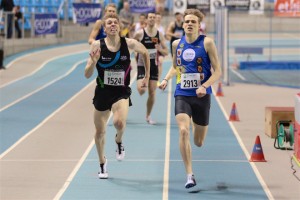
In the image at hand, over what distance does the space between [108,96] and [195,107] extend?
3.88 feet

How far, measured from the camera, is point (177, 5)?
1364 inches

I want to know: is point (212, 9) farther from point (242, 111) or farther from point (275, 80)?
point (242, 111)

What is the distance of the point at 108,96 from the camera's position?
1128 centimetres

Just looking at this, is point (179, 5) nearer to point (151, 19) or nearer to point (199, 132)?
point (151, 19)

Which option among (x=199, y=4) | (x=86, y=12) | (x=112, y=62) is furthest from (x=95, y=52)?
(x=86, y=12)

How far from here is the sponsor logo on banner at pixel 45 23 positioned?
34500 millimetres

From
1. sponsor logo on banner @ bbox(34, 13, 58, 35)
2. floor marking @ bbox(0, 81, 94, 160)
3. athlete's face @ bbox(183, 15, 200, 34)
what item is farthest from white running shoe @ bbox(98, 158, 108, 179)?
sponsor logo on banner @ bbox(34, 13, 58, 35)

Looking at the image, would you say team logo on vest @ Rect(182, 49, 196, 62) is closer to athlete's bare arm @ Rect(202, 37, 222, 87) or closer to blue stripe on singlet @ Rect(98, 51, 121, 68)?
athlete's bare arm @ Rect(202, 37, 222, 87)

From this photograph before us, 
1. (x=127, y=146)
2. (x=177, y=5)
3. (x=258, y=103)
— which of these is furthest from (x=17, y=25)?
(x=127, y=146)

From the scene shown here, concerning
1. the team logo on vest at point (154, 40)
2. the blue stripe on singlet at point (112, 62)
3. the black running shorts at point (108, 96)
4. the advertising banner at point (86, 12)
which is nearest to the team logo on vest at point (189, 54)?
the blue stripe on singlet at point (112, 62)

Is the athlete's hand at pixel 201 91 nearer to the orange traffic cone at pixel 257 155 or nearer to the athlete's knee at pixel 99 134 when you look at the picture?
the athlete's knee at pixel 99 134

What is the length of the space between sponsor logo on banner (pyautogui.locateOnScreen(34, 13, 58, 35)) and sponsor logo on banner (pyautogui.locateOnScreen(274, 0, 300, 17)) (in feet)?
35.9

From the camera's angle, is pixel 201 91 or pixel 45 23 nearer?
pixel 201 91

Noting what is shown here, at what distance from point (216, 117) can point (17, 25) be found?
1801 centimetres
